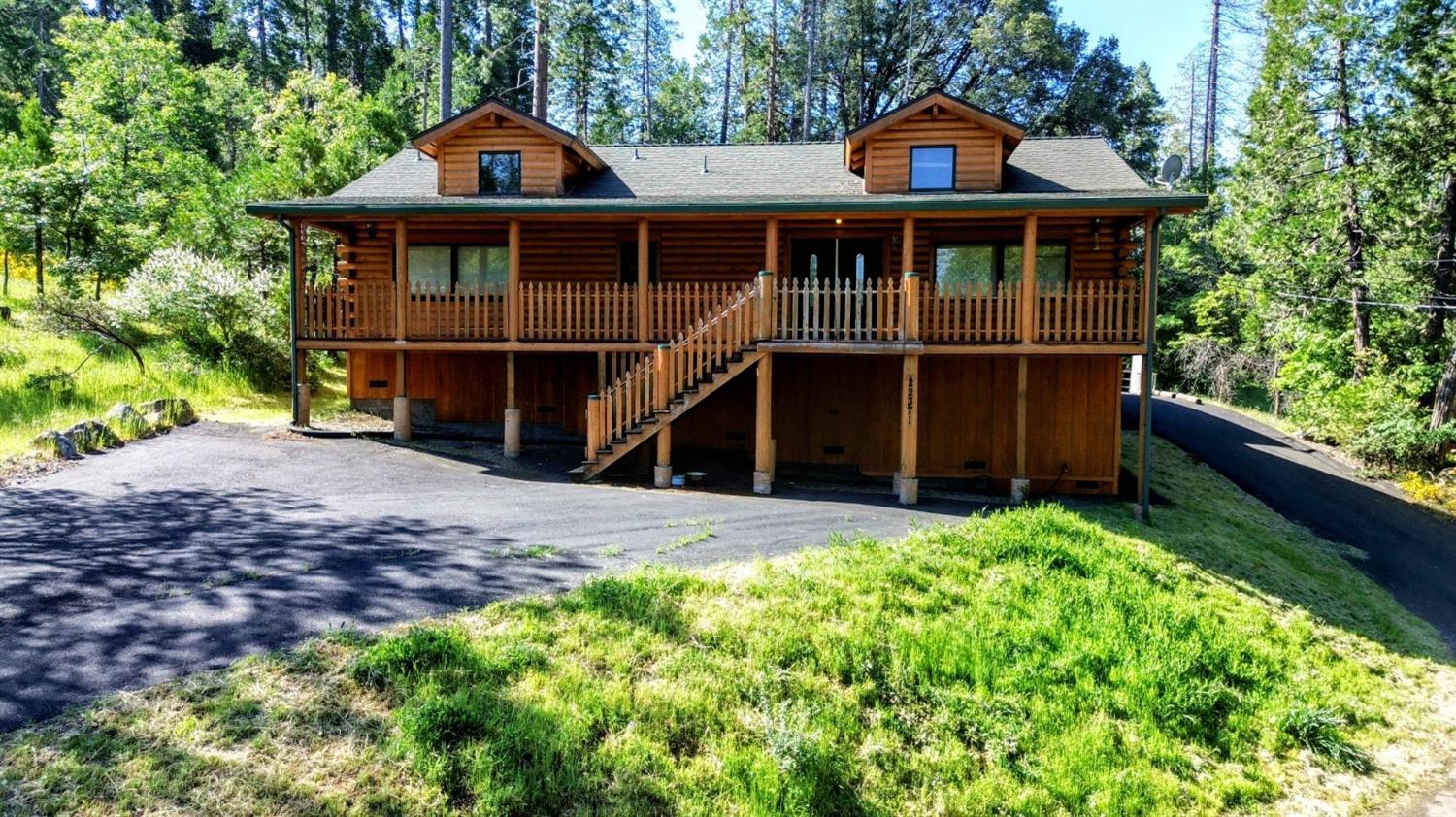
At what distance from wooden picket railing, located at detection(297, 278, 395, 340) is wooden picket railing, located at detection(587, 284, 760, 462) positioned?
4.42 m

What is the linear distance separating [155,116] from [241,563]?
26.5m

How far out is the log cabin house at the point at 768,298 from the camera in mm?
10930

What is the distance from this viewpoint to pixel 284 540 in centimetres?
704

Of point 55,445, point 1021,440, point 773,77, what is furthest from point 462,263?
point 773,77

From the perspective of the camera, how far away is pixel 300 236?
1262cm

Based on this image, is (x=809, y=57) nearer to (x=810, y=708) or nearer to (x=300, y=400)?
(x=300, y=400)

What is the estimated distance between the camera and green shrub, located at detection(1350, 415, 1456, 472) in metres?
15.3

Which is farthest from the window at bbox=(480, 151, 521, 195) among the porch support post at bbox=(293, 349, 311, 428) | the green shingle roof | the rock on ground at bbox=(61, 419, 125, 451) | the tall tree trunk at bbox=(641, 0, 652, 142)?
the tall tree trunk at bbox=(641, 0, 652, 142)

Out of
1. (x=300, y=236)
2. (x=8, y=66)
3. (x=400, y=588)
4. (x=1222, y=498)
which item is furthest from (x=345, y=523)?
(x=8, y=66)

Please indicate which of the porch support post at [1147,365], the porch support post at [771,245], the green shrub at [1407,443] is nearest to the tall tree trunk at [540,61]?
the porch support post at [771,245]

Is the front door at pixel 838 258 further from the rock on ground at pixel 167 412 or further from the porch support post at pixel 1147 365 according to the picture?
the rock on ground at pixel 167 412

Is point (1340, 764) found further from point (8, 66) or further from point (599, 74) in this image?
point (8, 66)

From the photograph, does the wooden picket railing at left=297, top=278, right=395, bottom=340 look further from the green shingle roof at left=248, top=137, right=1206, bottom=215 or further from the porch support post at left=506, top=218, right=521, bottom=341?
the porch support post at left=506, top=218, right=521, bottom=341

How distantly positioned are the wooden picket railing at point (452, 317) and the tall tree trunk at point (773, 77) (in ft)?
78.4
